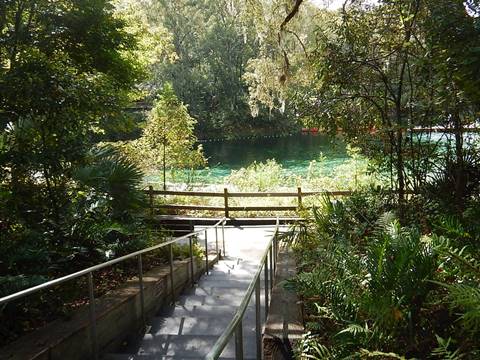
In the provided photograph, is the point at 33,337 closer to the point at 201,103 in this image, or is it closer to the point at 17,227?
the point at 17,227

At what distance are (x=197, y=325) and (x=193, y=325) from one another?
4cm

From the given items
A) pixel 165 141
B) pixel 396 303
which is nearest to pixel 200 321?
pixel 396 303

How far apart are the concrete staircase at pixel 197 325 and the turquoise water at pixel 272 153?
64.6ft

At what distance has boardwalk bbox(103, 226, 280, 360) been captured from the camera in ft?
12.1

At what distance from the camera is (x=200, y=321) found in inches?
179

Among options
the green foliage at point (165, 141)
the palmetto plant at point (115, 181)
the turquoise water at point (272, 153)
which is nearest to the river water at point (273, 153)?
the turquoise water at point (272, 153)

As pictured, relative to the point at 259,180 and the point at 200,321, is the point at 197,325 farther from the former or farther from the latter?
the point at 259,180

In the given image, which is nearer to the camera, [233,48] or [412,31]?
[412,31]

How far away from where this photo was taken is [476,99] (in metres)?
4.50

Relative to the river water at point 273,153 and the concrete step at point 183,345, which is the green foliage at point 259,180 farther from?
the concrete step at point 183,345

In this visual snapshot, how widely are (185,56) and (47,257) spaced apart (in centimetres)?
4127

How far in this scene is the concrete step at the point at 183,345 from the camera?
361 centimetres

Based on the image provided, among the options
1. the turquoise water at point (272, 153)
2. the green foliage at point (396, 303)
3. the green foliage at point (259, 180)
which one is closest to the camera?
the green foliage at point (396, 303)

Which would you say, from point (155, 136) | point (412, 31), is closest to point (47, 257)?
point (412, 31)
